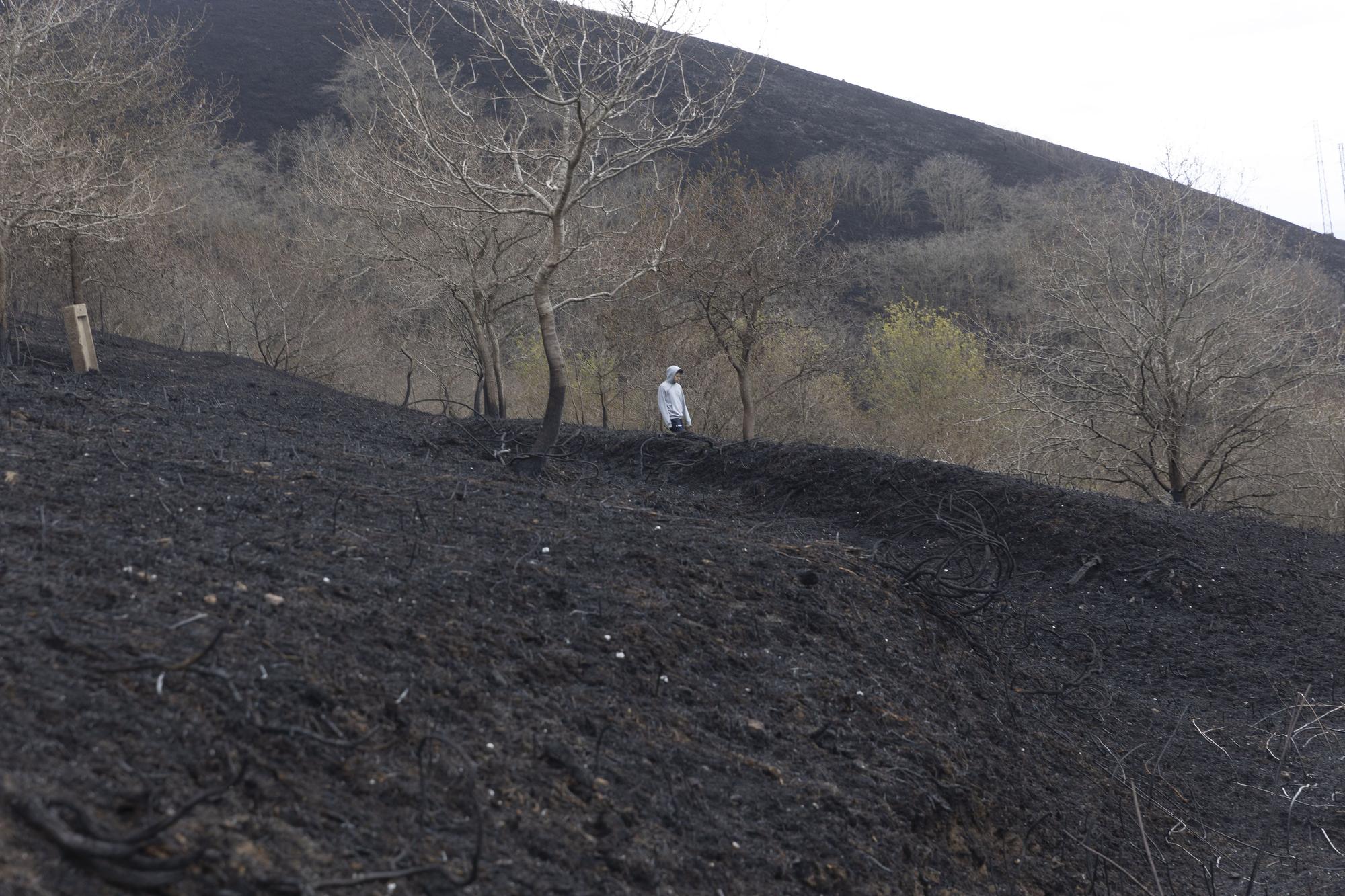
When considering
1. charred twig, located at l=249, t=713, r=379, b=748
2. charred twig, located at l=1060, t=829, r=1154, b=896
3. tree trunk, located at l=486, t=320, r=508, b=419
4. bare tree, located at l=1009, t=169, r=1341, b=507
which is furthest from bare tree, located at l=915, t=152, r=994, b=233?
charred twig, located at l=249, t=713, r=379, b=748

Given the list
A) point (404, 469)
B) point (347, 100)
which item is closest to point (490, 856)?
point (404, 469)

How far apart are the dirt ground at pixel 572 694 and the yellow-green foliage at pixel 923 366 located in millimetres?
17098

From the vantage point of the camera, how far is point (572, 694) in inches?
136

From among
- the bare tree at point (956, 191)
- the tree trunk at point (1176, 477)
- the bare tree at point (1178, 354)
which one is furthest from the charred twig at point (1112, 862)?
the bare tree at point (956, 191)

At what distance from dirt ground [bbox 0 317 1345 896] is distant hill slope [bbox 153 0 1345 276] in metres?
53.5

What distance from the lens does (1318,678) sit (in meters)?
6.26

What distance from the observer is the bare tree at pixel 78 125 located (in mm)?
10422

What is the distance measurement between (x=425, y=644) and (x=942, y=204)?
190ft

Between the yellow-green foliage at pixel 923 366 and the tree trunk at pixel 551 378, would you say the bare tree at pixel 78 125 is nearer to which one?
the tree trunk at pixel 551 378

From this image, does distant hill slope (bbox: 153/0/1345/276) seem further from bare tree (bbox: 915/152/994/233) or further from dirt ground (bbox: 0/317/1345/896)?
dirt ground (bbox: 0/317/1345/896)

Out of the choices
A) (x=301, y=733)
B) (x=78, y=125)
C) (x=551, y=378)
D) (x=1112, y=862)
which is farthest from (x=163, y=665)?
(x=78, y=125)

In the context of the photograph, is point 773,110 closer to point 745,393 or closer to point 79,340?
point 745,393

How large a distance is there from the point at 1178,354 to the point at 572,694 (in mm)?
13580

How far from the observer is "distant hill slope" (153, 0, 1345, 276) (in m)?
59.7
